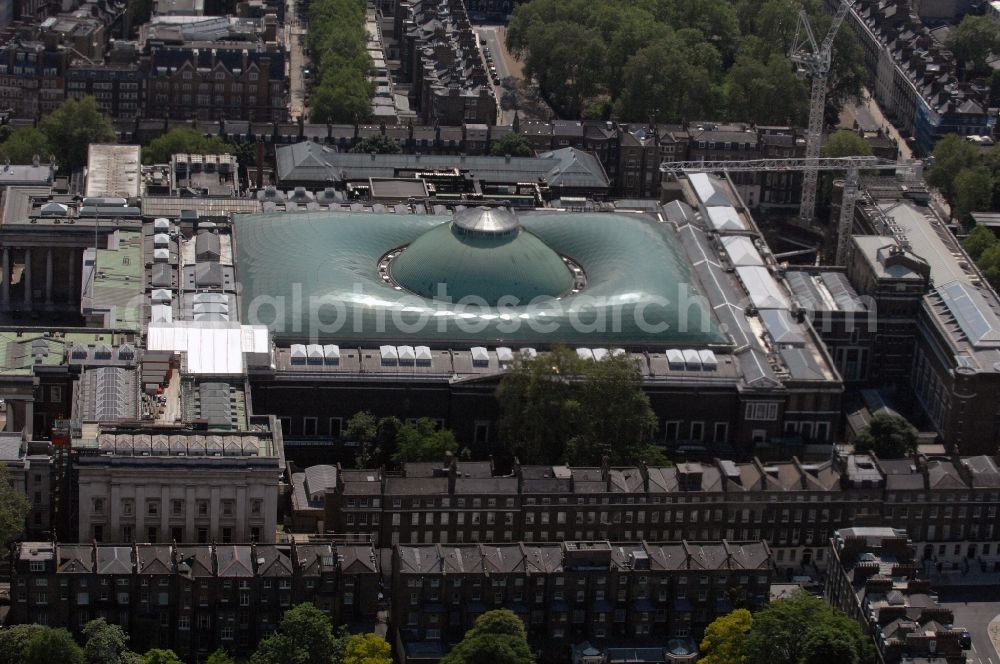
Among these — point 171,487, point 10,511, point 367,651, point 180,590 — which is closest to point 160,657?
point 180,590

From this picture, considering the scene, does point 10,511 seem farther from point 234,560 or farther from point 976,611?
point 976,611

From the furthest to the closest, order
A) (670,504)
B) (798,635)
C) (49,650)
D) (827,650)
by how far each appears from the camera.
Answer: (670,504) → (798,635) → (827,650) → (49,650)

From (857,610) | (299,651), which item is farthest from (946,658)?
(299,651)

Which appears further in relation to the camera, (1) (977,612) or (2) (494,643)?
(1) (977,612)

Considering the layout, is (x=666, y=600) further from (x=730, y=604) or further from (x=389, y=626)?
(x=389, y=626)

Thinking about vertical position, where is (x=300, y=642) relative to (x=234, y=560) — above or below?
below

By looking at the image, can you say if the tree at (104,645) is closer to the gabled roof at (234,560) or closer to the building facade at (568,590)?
the gabled roof at (234,560)
